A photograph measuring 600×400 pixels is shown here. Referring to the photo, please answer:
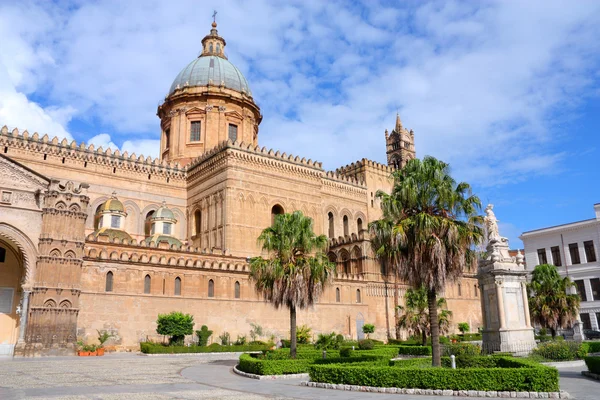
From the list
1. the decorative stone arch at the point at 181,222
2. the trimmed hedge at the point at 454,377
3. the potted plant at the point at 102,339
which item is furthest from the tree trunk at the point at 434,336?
the decorative stone arch at the point at 181,222

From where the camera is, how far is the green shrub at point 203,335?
30.7 m

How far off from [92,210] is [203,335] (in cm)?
1527

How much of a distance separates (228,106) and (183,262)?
20.6 meters

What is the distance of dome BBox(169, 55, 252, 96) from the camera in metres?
49.4

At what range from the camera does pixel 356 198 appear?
168 feet

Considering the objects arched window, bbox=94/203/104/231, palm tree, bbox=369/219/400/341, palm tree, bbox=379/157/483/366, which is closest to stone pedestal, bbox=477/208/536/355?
palm tree, bbox=379/157/483/366

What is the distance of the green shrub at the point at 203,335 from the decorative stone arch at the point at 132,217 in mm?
13667

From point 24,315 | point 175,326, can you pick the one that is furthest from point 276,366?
point 24,315

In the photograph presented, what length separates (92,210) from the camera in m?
39.5

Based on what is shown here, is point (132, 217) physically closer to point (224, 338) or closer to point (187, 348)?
point (224, 338)

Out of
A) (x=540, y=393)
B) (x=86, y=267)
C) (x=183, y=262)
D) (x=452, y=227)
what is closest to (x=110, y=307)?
(x=86, y=267)

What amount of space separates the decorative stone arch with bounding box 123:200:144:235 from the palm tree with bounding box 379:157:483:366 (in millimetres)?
28598

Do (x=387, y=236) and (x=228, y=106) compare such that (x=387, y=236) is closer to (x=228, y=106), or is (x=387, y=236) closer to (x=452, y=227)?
(x=452, y=227)

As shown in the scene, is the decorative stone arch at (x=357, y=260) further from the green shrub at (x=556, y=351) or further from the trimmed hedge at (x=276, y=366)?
the trimmed hedge at (x=276, y=366)
